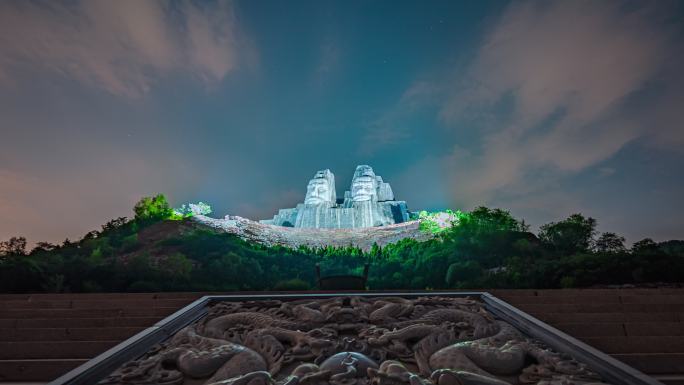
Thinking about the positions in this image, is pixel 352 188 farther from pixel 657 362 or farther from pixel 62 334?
pixel 657 362

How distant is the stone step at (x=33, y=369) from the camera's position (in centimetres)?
288

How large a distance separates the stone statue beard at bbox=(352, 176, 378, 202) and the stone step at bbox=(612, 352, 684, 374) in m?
38.2

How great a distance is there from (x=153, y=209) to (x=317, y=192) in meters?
21.9

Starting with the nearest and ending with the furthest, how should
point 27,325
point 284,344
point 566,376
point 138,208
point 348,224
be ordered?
1. point 566,376
2. point 284,344
3. point 27,325
4. point 138,208
5. point 348,224

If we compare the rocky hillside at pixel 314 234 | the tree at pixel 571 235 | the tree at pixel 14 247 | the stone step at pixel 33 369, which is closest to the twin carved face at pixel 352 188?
the rocky hillside at pixel 314 234

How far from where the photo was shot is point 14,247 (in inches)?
442

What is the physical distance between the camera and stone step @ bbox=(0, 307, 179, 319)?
4.16 m

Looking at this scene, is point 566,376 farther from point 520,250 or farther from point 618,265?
point 520,250

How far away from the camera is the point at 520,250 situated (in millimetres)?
13461

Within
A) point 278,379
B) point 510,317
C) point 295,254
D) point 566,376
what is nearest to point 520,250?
point 295,254

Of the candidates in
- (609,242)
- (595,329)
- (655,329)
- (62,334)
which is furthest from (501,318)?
(609,242)

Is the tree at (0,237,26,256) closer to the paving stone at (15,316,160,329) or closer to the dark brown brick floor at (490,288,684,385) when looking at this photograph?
the paving stone at (15,316,160,329)

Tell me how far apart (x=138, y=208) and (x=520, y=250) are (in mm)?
20337

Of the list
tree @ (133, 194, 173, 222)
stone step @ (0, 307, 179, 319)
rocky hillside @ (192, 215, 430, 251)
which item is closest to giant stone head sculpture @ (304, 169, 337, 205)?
rocky hillside @ (192, 215, 430, 251)
